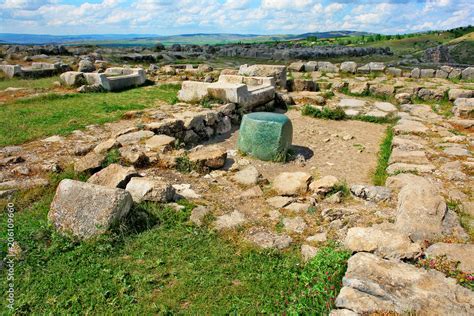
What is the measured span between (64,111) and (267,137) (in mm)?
5487

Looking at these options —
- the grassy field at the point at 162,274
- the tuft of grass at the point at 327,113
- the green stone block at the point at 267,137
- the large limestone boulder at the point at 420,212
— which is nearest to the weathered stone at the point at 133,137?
the green stone block at the point at 267,137

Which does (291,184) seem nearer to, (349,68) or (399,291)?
(399,291)

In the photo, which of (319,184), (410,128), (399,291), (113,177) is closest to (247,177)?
(319,184)

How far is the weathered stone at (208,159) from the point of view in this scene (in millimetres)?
6047

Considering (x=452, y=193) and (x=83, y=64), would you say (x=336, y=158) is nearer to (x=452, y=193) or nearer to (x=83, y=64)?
(x=452, y=193)

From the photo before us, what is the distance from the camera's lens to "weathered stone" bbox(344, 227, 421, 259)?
11.4 feet

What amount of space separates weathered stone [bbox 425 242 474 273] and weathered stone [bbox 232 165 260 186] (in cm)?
271

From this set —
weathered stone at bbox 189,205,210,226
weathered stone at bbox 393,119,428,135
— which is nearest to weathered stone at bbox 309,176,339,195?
weathered stone at bbox 189,205,210,226

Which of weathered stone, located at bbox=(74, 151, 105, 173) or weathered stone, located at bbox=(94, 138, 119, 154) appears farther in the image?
weathered stone, located at bbox=(94, 138, 119, 154)

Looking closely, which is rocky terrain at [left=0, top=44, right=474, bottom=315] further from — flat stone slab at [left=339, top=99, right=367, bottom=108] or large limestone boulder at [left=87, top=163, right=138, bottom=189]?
flat stone slab at [left=339, top=99, right=367, bottom=108]

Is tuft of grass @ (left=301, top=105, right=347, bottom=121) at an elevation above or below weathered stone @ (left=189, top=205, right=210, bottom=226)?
above

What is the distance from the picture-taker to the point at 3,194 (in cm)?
471

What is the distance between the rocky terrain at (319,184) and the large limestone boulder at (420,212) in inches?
0.6

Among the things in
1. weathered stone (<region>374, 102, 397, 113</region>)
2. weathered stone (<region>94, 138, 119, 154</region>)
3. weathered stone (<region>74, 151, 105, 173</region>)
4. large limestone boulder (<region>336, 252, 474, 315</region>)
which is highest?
weathered stone (<region>374, 102, 397, 113</region>)
